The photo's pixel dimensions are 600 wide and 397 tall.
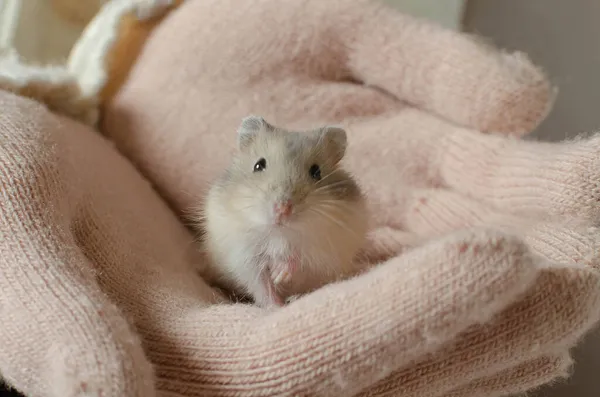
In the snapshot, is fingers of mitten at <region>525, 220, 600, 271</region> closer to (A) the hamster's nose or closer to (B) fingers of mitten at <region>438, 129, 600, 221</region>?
(B) fingers of mitten at <region>438, 129, 600, 221</region>

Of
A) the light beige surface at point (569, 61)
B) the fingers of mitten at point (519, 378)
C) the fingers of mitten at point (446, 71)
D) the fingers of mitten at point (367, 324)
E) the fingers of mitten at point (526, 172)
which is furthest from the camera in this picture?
the light beige surface at point (569, 61)

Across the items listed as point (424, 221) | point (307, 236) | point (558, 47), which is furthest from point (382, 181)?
point (558, 47)

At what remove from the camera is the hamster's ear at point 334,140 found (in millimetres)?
889

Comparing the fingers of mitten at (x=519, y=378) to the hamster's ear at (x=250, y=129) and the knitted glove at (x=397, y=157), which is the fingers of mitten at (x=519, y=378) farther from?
the hamster's ear at (x=250, y=129)

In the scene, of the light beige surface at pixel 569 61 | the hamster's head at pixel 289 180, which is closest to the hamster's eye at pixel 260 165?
the hamster's head at pixel 289 180

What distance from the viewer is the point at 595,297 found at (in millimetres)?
629

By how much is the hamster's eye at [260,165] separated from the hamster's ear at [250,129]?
62mm

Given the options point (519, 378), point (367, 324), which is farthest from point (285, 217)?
point (519, 378)

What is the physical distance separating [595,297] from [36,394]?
591mm

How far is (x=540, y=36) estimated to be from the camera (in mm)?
1573

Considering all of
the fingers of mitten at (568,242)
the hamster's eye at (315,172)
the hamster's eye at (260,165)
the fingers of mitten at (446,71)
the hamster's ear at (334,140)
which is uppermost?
the fingers of mitten at (446,71)

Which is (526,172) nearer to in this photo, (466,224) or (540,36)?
(466,224)

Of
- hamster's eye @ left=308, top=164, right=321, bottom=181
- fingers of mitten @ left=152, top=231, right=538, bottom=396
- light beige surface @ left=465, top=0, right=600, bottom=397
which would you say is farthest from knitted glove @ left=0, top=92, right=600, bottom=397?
light beige surface @ left=465, top=0, right=600, bottom=397

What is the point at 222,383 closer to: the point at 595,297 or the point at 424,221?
the point at 595,297
